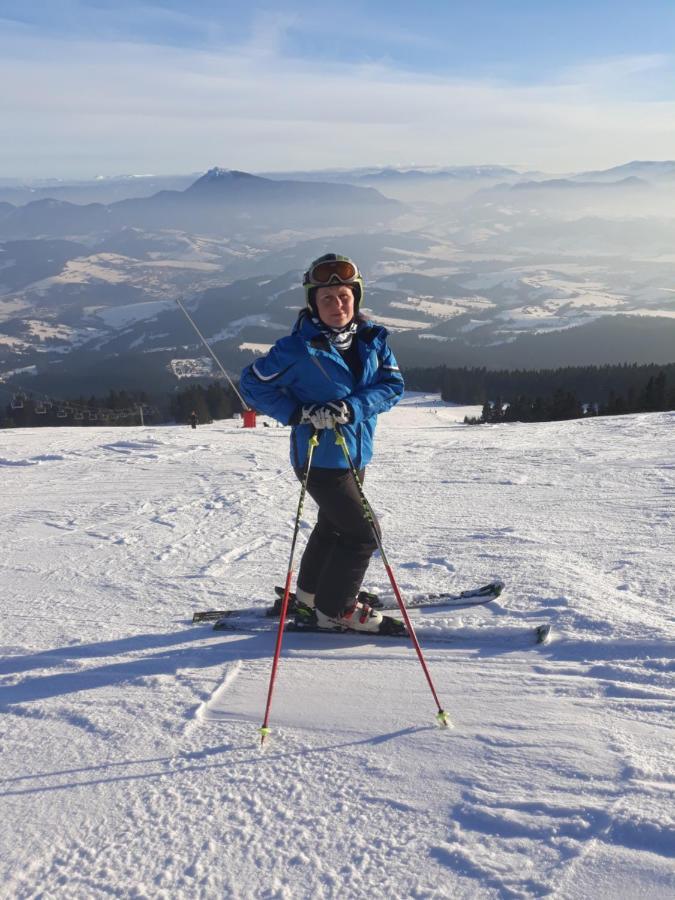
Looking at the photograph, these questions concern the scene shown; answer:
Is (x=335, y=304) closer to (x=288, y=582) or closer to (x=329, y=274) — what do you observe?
(x=329, y=274)

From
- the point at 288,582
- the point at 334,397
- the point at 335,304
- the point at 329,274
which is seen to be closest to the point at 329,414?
the point at 334,397

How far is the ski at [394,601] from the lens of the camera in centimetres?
385

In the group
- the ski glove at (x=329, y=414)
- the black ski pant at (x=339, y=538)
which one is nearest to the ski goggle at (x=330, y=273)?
the ski glove at (x=329, y=414)

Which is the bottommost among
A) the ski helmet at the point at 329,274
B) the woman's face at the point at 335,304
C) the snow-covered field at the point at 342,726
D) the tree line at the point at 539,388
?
the snow-covered field at the point at 342,726

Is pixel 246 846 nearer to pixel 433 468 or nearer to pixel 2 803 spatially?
pixel 2 803

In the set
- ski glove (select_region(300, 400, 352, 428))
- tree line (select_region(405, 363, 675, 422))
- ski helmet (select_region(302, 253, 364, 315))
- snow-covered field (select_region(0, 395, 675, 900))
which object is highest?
tree line (select_region(405, 363, 675, 422))

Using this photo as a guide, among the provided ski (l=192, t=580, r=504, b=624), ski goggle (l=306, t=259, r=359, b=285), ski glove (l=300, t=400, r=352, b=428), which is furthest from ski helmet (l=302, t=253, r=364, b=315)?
ski (l=192, t=580, r=504, b=624)

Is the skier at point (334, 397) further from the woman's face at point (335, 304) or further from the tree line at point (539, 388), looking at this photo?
the tree line at point (539, 388)

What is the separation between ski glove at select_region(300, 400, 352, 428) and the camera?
3145 mm

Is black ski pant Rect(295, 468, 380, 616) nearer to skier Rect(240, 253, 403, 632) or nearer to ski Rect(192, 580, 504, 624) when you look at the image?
skier Rect(240, 253, 403, 632)

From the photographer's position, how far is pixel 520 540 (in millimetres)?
5117

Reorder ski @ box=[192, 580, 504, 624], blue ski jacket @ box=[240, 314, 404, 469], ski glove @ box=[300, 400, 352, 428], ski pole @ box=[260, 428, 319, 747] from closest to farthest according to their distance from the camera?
1. ski pole @ box=[260, 428, 319, 747]
2. ski glove @ box=[300, 400, 352, 428]
3. blue ski jacket @ box=[240, 314, 404, 469]
4. ski @ box=[192, 580, 504, 624]

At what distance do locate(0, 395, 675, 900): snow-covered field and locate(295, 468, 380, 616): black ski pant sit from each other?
26 cm

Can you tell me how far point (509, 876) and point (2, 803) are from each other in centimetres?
175
